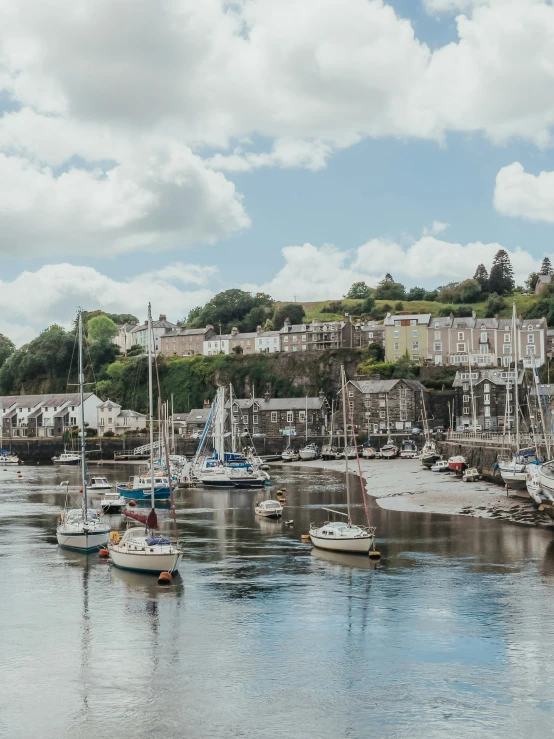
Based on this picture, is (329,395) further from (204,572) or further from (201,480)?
(204,572)

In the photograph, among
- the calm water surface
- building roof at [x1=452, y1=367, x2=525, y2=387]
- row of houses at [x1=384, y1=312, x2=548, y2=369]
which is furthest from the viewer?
row of houses at [x1=384, y1=312, x2=548, y2=369]

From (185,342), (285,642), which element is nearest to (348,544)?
(285,642)

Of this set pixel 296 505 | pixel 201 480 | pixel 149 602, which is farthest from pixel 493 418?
pixel 149 602

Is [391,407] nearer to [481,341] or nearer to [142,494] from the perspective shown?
[481,341]

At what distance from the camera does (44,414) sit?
12469 cm

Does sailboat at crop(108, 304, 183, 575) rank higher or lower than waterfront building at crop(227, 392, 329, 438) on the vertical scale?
lower

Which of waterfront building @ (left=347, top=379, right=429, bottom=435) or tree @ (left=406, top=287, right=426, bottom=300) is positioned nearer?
waterfront building @ (left=347, top=379, right=429, bottom=435)

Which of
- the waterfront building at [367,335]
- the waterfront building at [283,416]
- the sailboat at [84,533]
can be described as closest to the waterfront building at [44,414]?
the waterfront building at [283,416]

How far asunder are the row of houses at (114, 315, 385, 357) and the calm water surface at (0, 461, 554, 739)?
92657 mm

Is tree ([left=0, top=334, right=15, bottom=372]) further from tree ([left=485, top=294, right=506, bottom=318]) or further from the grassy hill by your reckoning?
tree ([left=485, top=294, right=506, bottom=318])

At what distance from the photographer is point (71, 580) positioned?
A: 3050 cm

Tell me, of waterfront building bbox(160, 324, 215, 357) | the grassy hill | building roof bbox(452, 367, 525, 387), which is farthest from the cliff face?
the grassy hill

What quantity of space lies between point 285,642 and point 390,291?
151963 millimetres

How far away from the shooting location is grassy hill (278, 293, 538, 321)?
142087 millimetres
